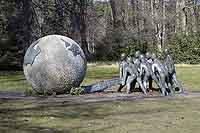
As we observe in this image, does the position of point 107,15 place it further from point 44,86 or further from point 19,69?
point 44,86

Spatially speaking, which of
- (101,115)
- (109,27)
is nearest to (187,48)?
(109,27)

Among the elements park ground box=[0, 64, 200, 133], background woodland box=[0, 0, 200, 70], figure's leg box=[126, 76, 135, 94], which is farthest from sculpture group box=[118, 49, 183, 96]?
background woodland box=[0, 0, 200, 70]

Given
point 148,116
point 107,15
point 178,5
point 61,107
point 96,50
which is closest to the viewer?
point 148,116

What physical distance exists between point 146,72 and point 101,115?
6591mm

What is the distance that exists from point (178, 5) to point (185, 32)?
486 cm

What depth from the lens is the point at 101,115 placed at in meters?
12.1

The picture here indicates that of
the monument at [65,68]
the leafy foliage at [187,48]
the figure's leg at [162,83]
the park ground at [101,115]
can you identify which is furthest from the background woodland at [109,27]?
the park ground at [101,115]

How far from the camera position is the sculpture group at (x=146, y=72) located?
18.1m

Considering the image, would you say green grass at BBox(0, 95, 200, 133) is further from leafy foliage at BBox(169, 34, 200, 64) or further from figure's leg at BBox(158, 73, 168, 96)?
leafy foliage at BBox(169, 34, 200, 64)

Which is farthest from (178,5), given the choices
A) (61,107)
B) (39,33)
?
(61,107)

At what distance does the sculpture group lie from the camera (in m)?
18.1

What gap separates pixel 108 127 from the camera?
33.4ft

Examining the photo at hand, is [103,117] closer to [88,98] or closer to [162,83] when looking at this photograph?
[88,98]

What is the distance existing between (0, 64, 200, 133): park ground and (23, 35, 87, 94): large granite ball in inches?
35.0
